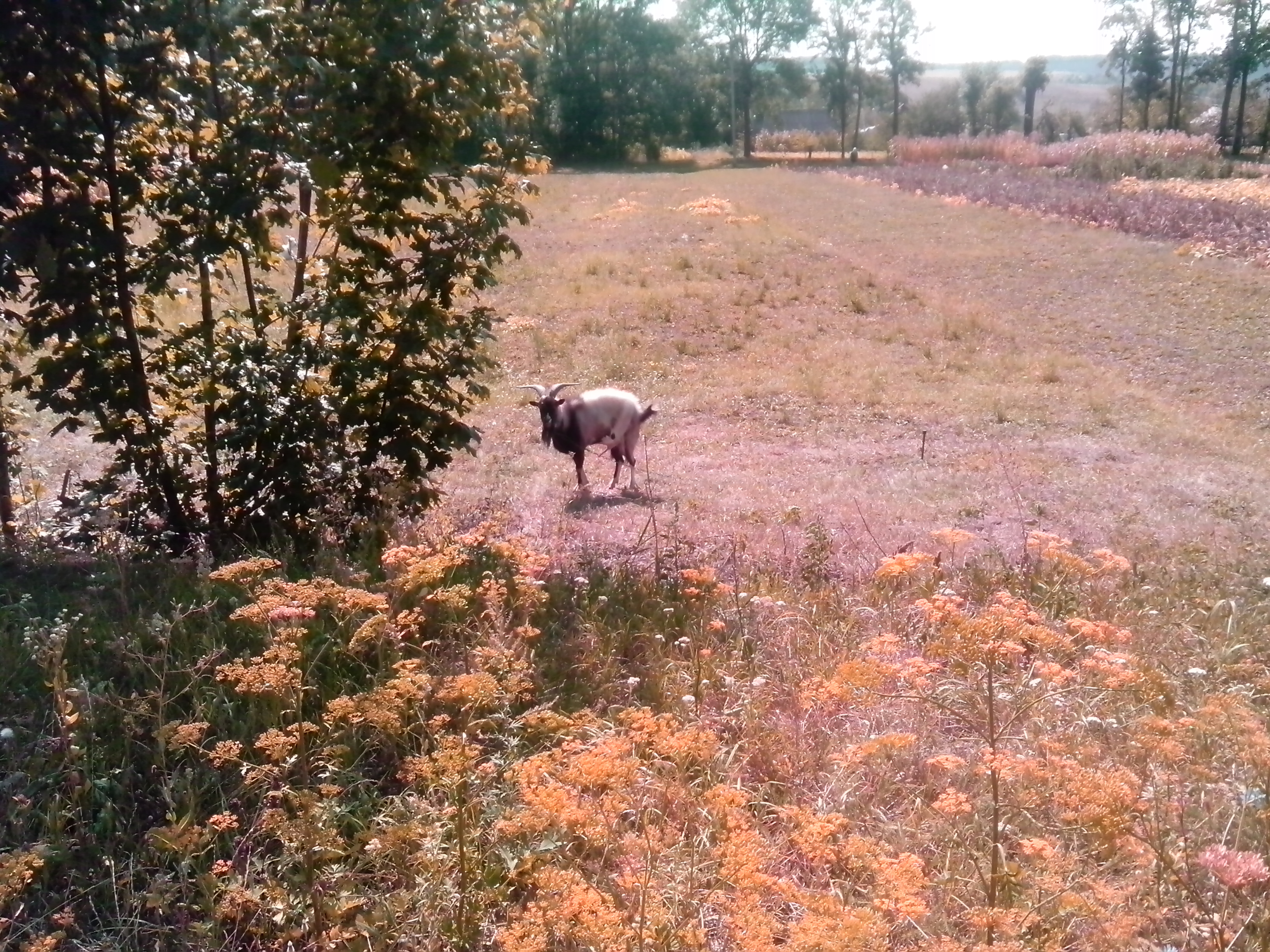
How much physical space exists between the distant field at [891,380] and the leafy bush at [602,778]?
256cm

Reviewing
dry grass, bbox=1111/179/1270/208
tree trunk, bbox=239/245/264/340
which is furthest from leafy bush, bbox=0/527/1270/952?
dry grass, bbox=1111/179/1270/208

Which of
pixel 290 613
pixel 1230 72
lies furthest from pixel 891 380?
pixel 1230 72

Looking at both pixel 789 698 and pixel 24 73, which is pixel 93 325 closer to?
pixel 24 73

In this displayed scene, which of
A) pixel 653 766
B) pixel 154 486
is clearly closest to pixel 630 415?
pixel 154 486

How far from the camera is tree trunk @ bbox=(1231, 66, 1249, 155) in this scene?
51688 millimetres

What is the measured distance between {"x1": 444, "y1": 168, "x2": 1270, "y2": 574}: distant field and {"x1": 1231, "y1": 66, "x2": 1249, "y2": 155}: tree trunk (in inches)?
1252

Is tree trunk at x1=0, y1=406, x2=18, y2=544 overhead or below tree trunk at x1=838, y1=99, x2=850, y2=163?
below

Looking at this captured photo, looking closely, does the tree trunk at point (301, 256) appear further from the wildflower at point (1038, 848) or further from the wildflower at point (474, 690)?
the wildflower at point (1038, 848)

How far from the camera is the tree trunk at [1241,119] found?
51.7 meters

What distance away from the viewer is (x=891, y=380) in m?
14.7

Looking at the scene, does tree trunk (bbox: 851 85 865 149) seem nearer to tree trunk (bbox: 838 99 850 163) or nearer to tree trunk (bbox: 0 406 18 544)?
tree trunk (bbox: 838 99 850 163)

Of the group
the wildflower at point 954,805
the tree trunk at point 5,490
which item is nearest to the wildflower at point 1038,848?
the wildflower at point 954,805

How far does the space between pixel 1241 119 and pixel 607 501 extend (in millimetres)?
54763

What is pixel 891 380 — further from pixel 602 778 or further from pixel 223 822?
pixel 602 778
